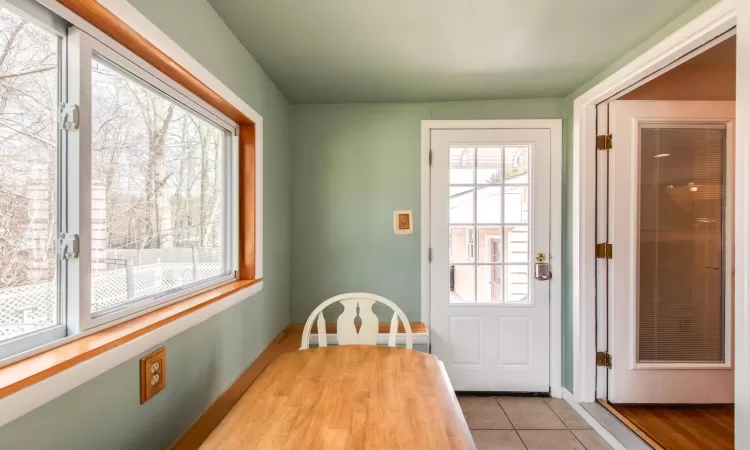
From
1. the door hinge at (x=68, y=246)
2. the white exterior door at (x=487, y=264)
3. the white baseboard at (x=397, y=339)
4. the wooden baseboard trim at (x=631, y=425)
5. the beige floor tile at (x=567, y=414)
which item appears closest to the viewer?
the door hinge at (x=68, y=246)

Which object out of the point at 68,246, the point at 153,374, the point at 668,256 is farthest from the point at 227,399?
the point at 668,256

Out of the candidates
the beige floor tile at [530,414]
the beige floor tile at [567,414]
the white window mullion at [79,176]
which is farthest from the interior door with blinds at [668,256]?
the white window mullion at [79,176]

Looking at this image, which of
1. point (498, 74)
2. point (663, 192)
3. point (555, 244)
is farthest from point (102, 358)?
point (663, 192)

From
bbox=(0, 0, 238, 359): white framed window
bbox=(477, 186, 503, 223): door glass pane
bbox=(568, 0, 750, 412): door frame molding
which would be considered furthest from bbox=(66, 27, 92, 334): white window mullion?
bbox=(477, 186, 503, 223): door glass pane

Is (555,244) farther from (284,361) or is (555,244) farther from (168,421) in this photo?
(168,421)

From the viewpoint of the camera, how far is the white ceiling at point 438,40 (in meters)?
1.53

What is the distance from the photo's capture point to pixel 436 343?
8.80ft

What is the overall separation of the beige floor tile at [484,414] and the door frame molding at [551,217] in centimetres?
→ 49

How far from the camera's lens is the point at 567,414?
2.41 metres

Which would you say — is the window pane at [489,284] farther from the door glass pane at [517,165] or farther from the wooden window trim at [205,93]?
the wooden window trim at [205,93]

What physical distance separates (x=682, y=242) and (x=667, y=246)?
0.09 m

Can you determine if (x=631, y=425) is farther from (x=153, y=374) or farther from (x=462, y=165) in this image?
(x=153, y=374)

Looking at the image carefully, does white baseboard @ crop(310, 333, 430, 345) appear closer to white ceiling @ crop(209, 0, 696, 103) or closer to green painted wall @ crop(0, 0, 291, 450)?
green painted wall @ crop(0, 0, 291, 450)

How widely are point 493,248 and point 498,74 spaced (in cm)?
120
